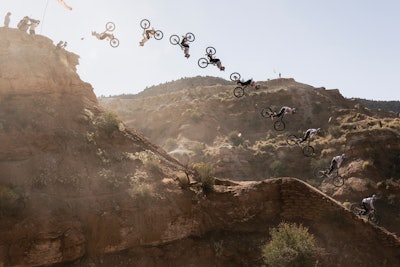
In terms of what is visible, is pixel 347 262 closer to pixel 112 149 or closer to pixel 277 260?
pixel 277 260

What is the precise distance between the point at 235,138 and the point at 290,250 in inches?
1623

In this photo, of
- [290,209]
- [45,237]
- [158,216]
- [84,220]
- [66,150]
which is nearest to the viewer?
[45,237]

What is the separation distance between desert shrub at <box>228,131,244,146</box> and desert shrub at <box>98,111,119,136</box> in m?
34.9

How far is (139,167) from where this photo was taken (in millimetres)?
22266

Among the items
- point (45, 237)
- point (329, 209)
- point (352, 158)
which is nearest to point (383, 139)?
point (352, 158)

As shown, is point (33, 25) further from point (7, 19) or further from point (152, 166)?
point (152, 166)

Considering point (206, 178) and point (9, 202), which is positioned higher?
point (206, 178)

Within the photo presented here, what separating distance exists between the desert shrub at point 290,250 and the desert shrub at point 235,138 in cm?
3896

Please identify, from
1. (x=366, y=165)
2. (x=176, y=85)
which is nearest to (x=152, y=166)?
(x=366, y=165)

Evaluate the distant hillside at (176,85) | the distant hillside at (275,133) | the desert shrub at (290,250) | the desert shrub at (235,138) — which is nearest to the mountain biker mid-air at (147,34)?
the desert shrub at (290,250)

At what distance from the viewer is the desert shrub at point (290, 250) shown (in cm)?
1797

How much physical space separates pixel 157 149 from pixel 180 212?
6203 mm

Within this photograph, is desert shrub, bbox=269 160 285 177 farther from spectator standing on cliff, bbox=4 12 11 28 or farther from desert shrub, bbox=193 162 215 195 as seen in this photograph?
spectator standing on cliff, bbox=4 12 11 28

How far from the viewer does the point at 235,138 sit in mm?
59031
